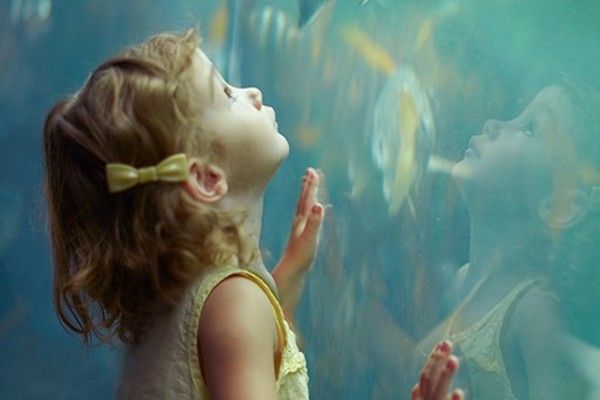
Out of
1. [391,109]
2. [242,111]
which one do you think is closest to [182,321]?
[242,111]

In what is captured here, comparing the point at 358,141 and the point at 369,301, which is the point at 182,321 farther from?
the point at 358,141

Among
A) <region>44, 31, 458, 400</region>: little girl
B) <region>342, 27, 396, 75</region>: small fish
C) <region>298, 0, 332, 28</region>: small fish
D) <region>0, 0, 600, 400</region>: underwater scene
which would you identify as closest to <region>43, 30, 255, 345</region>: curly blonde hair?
<region>44, 31, 458, 400</region>: little girl

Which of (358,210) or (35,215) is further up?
(358,210)

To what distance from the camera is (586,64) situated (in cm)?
117

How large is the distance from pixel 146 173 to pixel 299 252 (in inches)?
16.1

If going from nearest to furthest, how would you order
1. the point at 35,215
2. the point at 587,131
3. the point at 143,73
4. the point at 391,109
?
the point at 587,131
the point at 143,73
the point at 391,109
the point at 35,215

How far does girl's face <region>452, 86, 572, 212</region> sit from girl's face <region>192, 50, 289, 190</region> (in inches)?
10.1

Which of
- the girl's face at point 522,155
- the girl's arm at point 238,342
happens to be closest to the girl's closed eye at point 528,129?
the girl's face at point 522,155

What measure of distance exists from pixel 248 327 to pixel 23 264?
3.05ft

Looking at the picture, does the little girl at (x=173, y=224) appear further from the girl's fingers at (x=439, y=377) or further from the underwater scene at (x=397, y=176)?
the underwater scene at (x=397, y=176)

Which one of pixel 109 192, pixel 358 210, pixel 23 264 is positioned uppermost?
pixel 109 192

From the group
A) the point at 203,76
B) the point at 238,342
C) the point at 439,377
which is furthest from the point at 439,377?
the point at 203,76

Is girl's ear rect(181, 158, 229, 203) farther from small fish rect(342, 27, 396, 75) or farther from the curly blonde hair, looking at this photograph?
small fish rect(342, 27, 396, 75)

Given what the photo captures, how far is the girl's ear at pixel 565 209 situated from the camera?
45.8 inches
